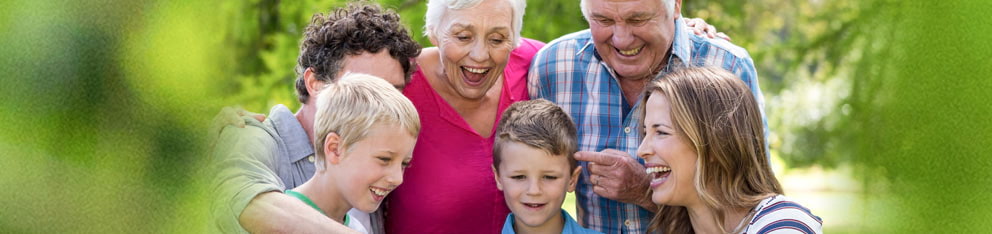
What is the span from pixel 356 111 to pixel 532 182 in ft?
1.93

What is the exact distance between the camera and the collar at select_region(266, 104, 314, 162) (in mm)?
2342

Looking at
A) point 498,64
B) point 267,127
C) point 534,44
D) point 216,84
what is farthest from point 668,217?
point 216,84

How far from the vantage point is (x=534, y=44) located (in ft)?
10.3

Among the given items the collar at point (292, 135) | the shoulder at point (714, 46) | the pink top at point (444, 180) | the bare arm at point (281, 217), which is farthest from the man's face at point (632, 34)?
the bare arm at point (281, 217)

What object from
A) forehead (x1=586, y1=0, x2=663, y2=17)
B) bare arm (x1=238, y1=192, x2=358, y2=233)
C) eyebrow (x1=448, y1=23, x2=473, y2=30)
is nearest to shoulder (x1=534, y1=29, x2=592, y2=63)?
forehead (x1=586, y1=0, x2=663, y2=17)

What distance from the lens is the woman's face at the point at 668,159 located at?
227cm

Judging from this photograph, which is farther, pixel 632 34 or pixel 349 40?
pixel 632 34

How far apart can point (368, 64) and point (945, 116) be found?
1681 millimetres

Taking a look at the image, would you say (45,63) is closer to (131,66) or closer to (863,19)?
(131,66)

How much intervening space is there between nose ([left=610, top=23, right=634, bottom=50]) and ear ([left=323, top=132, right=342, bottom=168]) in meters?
0.93

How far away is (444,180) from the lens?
2.69 metres

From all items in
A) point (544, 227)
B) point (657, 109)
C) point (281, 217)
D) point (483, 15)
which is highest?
point (483, 15)

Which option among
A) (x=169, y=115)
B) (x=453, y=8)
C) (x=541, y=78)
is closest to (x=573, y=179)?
(x=541, y=78)

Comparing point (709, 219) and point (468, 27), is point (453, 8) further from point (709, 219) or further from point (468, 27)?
point (709, 219)
